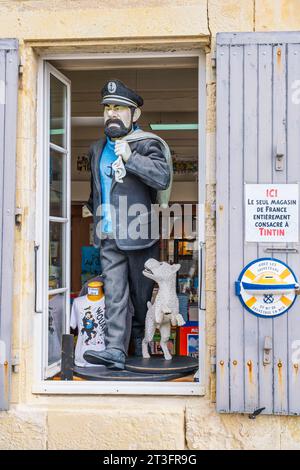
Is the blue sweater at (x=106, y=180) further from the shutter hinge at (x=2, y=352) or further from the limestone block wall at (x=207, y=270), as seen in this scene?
the shutter hinge at (x=2, y=352)

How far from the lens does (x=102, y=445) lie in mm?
4172

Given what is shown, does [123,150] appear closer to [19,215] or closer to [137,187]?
[137,187]

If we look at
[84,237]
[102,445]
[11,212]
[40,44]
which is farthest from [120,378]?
[40,44]

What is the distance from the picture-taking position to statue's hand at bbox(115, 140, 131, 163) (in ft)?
15.2

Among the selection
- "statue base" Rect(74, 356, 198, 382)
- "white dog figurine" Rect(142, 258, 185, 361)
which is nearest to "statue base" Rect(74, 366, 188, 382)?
"statue base" Rect(74, 356, 198, 382)

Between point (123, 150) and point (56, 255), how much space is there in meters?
0.91

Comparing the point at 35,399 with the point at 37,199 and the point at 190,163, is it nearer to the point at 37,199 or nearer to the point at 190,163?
the point at 37,199

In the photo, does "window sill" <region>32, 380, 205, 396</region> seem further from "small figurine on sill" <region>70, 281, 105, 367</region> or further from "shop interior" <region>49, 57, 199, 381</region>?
"small figurine on sill" <region>70, 281, 105, 367</region>

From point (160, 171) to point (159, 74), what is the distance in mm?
999

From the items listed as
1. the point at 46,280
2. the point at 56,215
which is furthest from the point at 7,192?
the point at 46,280

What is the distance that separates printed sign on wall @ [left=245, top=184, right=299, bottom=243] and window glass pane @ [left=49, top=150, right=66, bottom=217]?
4.74 ft

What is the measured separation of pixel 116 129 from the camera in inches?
186

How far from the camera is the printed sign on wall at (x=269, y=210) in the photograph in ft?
13.4

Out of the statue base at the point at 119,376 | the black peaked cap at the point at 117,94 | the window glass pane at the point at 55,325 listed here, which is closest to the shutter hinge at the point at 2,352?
the window glass pane at the point at 55,325
